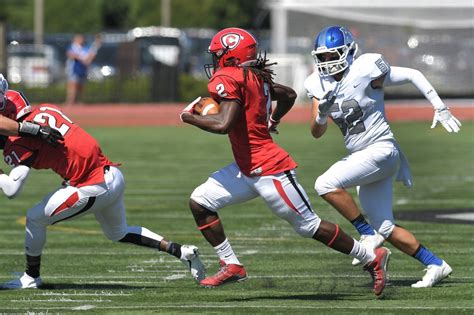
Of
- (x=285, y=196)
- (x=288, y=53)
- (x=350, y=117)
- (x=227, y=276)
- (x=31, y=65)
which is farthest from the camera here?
(x=31, y=65)

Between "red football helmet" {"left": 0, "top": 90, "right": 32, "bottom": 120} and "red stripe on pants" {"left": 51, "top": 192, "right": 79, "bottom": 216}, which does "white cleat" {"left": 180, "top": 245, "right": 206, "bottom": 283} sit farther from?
"red football helmet" {"left": 0, "top": 90, "right": 32, "bottom": 120}

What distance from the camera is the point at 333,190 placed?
8.96m

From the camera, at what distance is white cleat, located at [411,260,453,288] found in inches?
352

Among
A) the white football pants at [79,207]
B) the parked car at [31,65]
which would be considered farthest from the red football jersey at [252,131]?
the parked car at [31,65]

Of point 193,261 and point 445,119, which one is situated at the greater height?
point 445,119

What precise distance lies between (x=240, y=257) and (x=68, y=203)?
2.32m

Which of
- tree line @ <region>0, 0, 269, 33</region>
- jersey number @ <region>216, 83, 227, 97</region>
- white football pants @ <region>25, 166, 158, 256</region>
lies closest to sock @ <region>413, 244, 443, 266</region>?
jersey number @ <region>216, 83, 227, 97</region>

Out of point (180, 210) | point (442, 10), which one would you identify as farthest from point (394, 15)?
point (180, 210)

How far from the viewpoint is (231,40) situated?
8.45 meters

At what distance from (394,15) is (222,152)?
17.2m

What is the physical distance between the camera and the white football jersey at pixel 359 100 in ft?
29.6

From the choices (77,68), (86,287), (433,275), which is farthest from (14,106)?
(77,68)

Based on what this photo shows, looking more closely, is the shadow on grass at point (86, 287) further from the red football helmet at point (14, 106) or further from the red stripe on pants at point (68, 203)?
the red football helmet at point (14, 106)

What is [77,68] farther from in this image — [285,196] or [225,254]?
[285,196]
